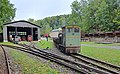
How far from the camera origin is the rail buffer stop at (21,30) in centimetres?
3857

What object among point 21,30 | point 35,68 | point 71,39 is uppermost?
point 21,30

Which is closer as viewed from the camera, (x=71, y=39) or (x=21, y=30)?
(x=71, y=39)

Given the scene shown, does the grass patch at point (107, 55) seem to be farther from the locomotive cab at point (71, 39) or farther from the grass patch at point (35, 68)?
the grass patch at point (35, 68)

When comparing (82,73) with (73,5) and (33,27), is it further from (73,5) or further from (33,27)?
(73,5)

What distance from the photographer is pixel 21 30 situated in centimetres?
4375

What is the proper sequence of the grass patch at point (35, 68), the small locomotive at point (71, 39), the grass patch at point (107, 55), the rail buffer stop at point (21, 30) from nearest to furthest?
the grass patch at point (35, 68), the grass patch at point (107, 55), the small locomotive at point (71, 39), the rail buffer stop at point (21, 30)

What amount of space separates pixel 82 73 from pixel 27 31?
3719cm

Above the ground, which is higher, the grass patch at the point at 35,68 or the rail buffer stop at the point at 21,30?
the rail buffer stop at the point at 21,30

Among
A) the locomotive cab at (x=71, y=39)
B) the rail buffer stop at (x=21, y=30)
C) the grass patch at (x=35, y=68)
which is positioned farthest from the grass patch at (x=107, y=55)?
the rail buffer stop at (x=21, y=30)

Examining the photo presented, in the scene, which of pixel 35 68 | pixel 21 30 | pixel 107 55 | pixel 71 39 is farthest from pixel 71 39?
pixel 21 30

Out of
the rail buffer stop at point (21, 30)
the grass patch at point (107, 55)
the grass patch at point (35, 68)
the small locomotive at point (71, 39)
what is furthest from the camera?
the rail buffer stop at point (21, 30)

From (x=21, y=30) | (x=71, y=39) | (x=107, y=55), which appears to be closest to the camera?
(x=107, y=55)

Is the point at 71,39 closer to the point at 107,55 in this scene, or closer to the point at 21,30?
the point at 107,55

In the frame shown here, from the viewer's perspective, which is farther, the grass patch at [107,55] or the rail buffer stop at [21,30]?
the rail buffer stop at [21,30]
